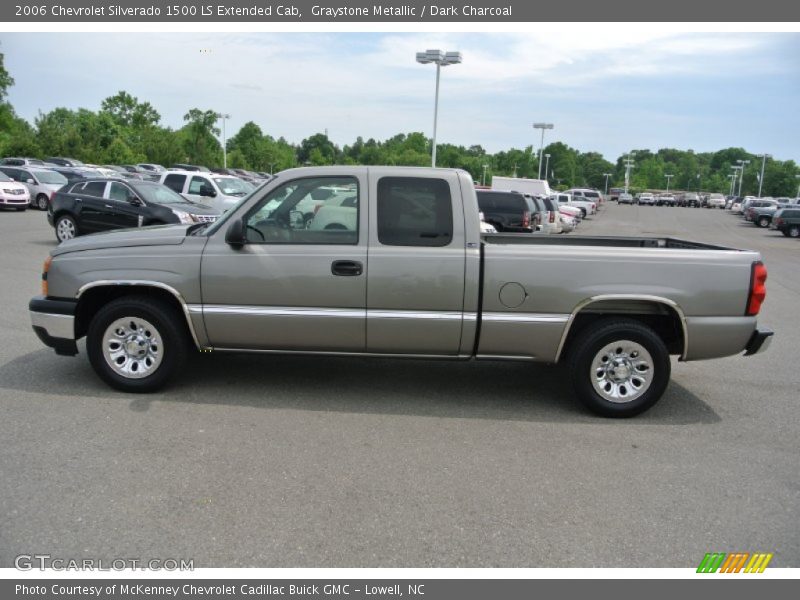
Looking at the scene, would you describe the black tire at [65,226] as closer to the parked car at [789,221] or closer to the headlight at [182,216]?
the headlight at [182,216]

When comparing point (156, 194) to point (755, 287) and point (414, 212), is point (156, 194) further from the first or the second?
point (755, 287)

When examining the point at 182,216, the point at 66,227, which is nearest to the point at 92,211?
the point at 66,227

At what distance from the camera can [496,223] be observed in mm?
19531

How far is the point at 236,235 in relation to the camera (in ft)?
17.1

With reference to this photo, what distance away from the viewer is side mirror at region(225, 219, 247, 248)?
5.20 meters

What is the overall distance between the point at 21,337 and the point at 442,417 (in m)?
4.86

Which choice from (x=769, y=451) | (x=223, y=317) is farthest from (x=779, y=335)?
(x=223, y=317)

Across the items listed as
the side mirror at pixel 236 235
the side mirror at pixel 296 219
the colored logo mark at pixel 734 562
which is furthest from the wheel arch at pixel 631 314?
the side mirror at pixel 236 235

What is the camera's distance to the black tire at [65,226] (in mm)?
15273

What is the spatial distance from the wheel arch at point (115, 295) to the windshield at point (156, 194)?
32.3 ft

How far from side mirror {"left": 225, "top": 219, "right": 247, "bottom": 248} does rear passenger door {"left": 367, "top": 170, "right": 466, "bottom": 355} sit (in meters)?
1.03

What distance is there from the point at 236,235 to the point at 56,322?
1.76 meters

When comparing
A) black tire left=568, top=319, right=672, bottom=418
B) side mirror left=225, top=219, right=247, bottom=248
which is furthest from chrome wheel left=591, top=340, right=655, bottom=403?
side mirror left=225, top=219, right=247, bottom=248
